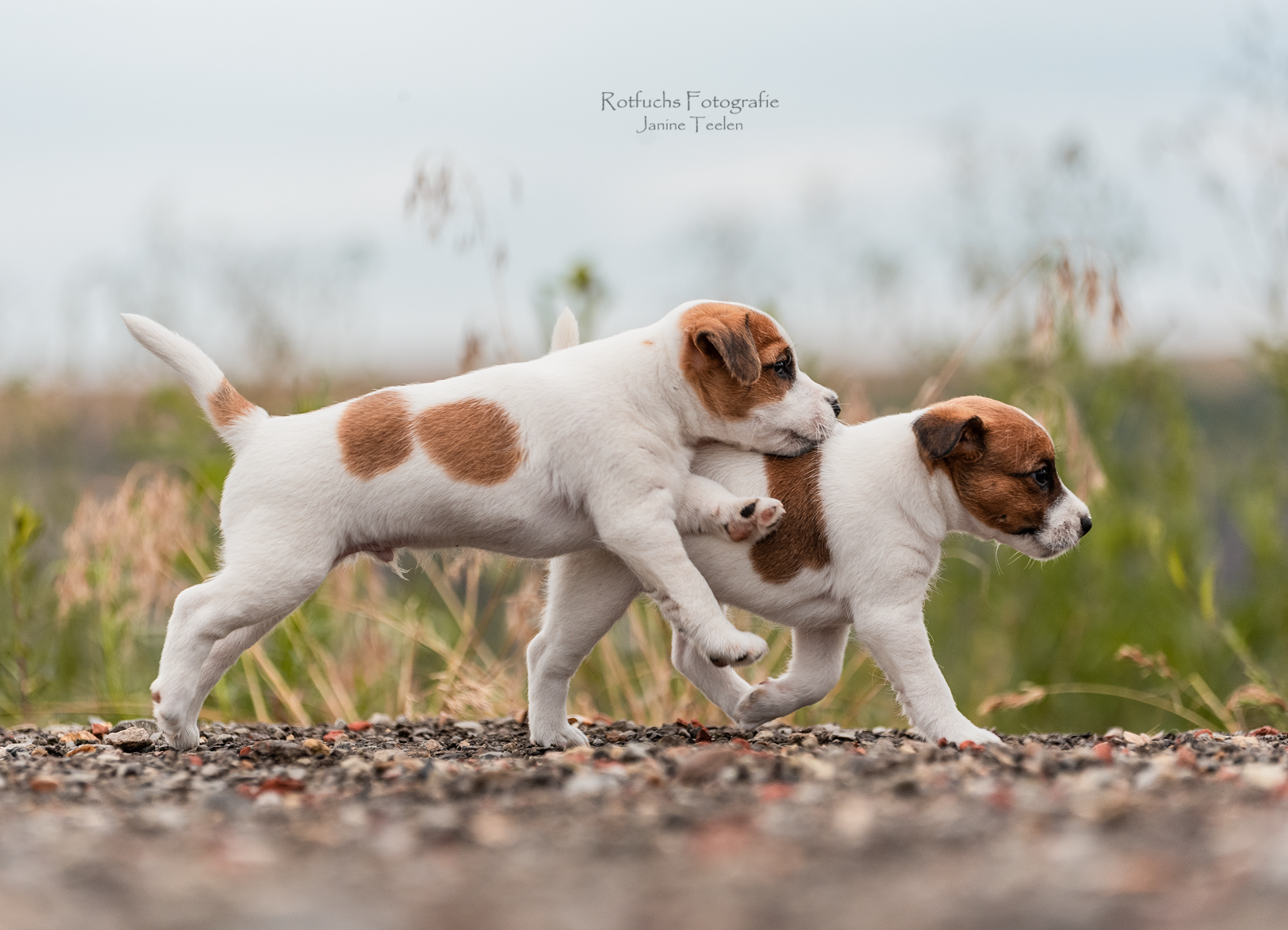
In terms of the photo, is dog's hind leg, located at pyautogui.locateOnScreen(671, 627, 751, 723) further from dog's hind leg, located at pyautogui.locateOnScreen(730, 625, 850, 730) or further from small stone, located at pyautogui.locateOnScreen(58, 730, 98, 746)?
small stone, located at pyautogui.locateOnScreen(58, 730, 98, 746)

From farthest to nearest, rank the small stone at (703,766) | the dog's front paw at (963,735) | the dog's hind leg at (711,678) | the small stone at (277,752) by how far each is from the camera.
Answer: the dog's hind leg at (711,678)
the dog's front paw at (963,735)
the small stone at (277,752)
the small stone at (703,766)

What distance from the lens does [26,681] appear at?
623cm

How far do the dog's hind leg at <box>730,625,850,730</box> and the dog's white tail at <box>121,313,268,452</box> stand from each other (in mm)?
2058

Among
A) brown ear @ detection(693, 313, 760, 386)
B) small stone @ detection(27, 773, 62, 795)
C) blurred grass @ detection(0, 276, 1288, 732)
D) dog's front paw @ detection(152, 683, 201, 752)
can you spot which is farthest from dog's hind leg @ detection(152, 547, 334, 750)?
brown ear @ detection(693, 313, 760, 386)

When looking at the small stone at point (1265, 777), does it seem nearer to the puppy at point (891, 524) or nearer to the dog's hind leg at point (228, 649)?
the puppy at point (891, 524)

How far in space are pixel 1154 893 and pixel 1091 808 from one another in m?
0.60

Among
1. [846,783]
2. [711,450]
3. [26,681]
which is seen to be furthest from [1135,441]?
[26,681]

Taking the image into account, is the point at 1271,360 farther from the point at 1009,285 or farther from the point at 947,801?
the point at 947,801

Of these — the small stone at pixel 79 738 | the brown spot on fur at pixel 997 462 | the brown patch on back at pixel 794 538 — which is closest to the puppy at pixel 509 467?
the brown patch on back at pixel 794 538

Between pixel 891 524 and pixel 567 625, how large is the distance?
1.23m

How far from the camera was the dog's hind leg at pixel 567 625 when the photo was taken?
4707mm

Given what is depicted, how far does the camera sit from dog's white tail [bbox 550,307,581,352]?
5.08m

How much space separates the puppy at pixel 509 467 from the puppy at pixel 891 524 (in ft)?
0.45

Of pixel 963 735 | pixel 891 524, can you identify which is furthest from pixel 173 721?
pixel 963 735
